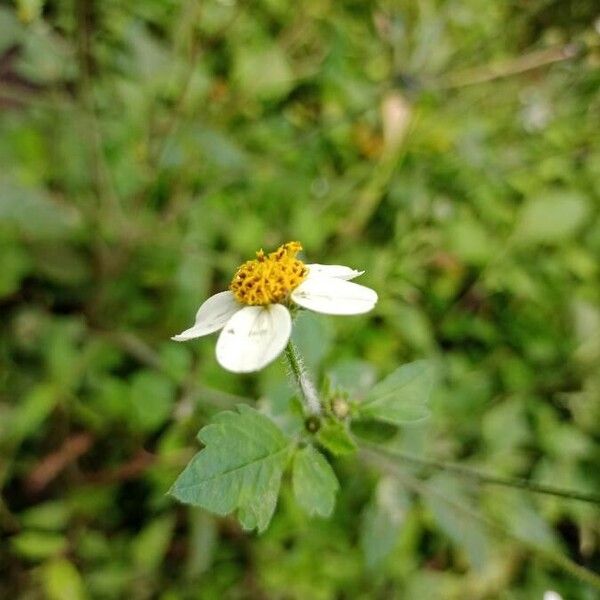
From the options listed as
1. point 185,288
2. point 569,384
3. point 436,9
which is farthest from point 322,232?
point 436,9

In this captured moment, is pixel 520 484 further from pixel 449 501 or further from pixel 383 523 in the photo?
pixel 383 523

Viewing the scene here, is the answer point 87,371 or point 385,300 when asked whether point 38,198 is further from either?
point 385,300

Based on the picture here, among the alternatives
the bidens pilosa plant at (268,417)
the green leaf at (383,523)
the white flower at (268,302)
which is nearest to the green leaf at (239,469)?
the bidens pilosa plant at (268,417)

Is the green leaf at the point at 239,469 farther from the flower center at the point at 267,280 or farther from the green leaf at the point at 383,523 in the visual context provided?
the green leaf at the point at 383,523

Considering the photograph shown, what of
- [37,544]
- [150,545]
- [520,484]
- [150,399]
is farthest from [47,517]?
[520,484]

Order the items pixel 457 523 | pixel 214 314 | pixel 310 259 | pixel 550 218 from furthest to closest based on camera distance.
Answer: pixel 550 218 < pixel 310 259 < pixel 457 523 < pixel 214 314
